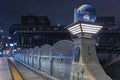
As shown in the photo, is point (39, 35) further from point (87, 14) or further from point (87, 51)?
point (87, 14)

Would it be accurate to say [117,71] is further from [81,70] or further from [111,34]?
[111,34]

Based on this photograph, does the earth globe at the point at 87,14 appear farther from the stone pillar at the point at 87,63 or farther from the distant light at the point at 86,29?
the stone pillar at the point at 87,63

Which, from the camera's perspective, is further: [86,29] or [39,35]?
[39,35]

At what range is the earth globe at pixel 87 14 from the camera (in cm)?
1055

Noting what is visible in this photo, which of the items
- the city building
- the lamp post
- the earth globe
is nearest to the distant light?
the lamp post

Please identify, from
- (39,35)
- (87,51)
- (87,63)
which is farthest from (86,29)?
(39,35)

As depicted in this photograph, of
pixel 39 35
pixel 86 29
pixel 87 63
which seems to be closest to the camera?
pixel 86 29

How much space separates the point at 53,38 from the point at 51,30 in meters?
8.68

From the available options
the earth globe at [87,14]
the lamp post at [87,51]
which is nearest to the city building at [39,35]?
the lamp post at [87,51]

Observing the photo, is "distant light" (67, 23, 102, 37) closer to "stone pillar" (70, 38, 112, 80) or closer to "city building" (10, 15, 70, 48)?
"stone pillar" (70, 38, 112, 80)

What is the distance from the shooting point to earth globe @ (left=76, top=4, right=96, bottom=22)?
10.5m

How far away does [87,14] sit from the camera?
34.8 ft

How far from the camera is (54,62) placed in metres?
18.6

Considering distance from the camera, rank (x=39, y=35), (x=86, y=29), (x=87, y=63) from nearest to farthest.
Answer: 1. (x=86, y=29)
2. (x=87, y=63)
3. (x=39, y=35)
